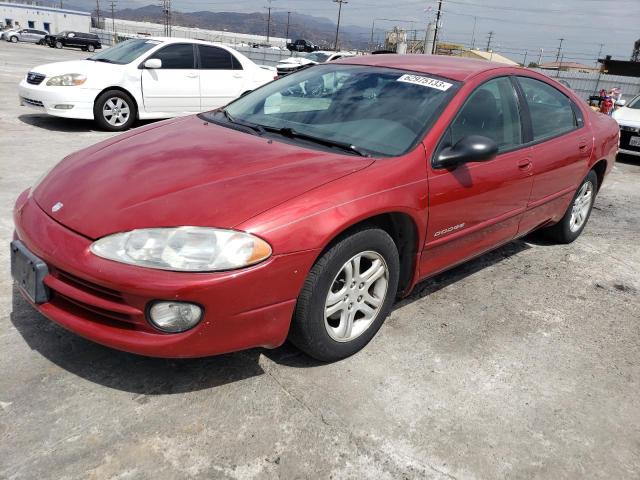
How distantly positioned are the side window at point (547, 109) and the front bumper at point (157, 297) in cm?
224

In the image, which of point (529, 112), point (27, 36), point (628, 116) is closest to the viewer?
point (529, 112)

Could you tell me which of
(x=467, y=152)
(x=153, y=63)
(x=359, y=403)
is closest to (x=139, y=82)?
(x=153, y=63)

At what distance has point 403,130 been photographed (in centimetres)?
293

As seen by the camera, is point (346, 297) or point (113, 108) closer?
point (346, 297)

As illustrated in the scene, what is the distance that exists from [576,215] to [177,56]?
6.23 meters

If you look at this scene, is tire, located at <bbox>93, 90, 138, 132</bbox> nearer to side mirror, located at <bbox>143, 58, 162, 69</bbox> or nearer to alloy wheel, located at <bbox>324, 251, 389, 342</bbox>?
side mirror, located at <bbox>143, 58, 162, 69</bbox>

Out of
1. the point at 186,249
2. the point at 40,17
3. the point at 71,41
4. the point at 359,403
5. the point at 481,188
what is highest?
the point at 40,17

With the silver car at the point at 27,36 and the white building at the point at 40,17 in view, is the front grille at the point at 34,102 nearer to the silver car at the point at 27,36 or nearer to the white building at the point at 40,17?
the silver car at the point at 27,36

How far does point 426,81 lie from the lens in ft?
10.6

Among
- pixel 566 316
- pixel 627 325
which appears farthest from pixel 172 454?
pixel 627 325

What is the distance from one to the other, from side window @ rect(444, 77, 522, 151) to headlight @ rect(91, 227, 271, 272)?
1.44 metres

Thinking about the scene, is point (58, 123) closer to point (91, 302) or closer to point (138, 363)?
point (138, 363)

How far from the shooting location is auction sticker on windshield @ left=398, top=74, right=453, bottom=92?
3.15 meters

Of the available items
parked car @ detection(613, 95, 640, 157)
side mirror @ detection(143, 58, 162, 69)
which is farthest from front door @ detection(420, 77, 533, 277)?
parked car @ detection(613, 95, 640, 157)
